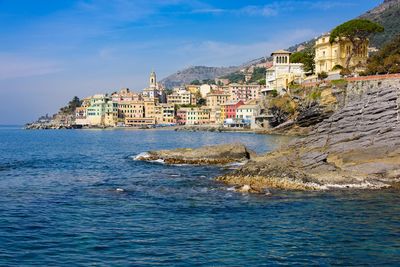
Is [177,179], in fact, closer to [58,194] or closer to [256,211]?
[58,194]

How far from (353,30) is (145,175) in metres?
66.2

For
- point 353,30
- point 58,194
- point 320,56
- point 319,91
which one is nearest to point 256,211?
point 58,194

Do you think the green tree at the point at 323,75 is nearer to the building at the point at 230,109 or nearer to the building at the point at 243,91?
the building at the point at 230,109

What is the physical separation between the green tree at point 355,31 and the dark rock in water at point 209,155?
164 ft

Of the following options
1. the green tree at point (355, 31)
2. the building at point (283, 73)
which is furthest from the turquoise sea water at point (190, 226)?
the building at point (283, 73)

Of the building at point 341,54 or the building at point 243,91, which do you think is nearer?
the building at point 341,54

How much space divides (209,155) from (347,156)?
17.9 meters

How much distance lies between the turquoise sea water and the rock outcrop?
8.33ft

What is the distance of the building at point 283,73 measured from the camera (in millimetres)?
112062

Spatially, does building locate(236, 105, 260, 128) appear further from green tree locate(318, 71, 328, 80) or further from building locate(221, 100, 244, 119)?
green tree locate(318, 71, 328, 80)

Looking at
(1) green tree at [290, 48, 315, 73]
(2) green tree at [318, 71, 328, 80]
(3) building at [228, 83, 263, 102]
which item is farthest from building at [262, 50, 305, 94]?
(3) building at [228, 83, 263, 102]

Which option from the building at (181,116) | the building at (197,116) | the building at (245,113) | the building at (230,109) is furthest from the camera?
the building at (181,116)

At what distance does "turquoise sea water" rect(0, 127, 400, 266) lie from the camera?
16.8 metres

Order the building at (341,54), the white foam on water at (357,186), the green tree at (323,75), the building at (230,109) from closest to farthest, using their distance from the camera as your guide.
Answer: the white foam on water at (357,186), the green tree at (323,75), the building at (341,54), the building at (230,109)
